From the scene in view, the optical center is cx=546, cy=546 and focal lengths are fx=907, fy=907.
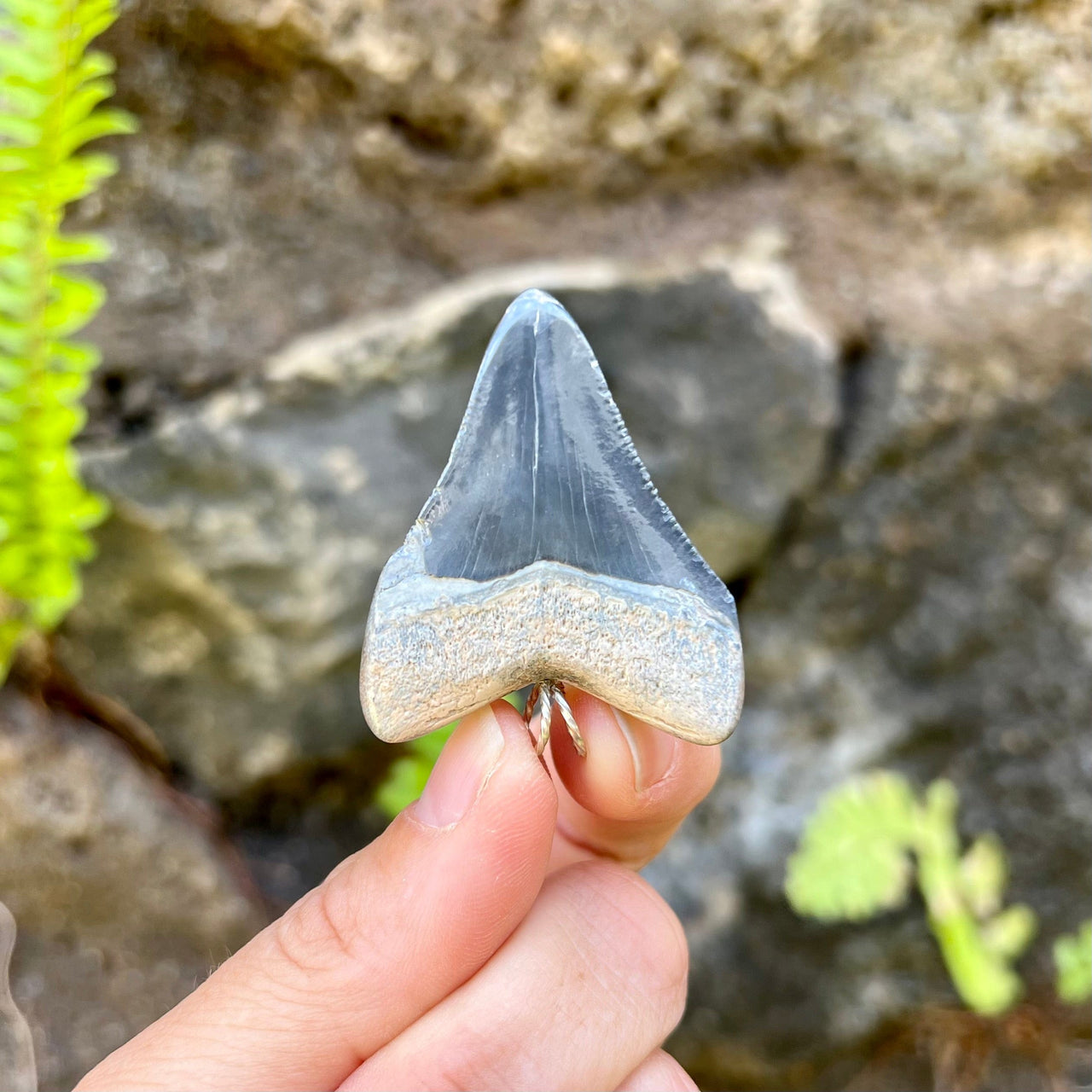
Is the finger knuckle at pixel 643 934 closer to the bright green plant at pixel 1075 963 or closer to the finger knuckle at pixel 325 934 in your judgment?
the finger knuckle at pixel 325 934

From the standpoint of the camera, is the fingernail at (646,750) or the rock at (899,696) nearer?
the fingernail at (646,750)

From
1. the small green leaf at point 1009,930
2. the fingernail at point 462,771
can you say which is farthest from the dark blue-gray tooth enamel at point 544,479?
the small green leaf at point 1009,930

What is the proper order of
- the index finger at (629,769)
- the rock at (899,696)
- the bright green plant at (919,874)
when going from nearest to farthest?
the index finger at (629,769)
the rock at (899,696)
the bright green plant at (919,874)

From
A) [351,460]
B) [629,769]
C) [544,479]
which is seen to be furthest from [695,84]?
[629,769]

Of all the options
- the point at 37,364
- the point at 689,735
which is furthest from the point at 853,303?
the point at 37,364

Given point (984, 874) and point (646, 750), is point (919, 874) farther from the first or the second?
point (646, 750)

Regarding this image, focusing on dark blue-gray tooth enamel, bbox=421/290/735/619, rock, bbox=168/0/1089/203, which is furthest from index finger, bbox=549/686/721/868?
rock, bbox=168/0/1089/203
